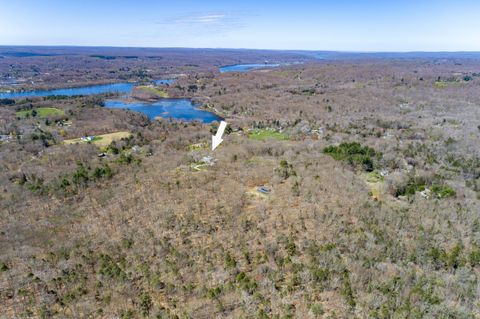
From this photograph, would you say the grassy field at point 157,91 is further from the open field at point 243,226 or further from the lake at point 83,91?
the open field at point 243,226

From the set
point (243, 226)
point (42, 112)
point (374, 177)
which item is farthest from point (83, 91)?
point (243, 226)

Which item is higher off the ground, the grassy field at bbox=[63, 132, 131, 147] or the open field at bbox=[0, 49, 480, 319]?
the grassy field at bbox=[63, 132, 131, 147]

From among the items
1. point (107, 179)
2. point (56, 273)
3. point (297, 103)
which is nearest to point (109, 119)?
point (107, 179)

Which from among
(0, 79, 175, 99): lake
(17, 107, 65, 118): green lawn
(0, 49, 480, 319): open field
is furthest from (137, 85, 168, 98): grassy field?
(0, 49, 480, 319): open field

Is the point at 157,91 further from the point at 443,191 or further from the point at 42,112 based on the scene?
the point at 443,191

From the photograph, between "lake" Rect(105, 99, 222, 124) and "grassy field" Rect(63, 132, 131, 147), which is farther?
"lake" Rect(105, 99, 222, 124)

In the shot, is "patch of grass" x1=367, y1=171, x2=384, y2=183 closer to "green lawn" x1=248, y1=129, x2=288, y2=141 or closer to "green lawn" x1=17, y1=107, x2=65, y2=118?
"green lawn" x1=248, y1=129, x2=288, y2=141

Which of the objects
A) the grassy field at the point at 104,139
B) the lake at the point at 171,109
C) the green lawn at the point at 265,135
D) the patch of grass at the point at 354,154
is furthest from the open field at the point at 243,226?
the lake at the point at 171,109
